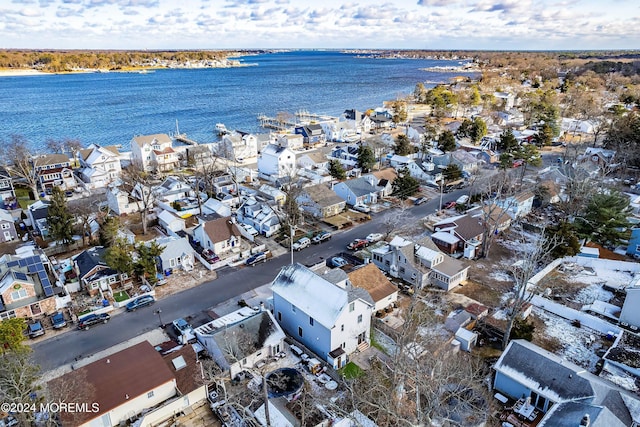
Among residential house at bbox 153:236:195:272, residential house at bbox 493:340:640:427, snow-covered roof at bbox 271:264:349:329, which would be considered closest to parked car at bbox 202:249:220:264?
residential house at bbox 153:236:195:272

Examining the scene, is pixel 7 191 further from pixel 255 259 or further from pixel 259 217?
pixel 255 259

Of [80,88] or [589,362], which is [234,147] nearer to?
[589,362]

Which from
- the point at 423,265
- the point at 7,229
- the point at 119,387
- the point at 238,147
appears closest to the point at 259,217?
the point at 423,265

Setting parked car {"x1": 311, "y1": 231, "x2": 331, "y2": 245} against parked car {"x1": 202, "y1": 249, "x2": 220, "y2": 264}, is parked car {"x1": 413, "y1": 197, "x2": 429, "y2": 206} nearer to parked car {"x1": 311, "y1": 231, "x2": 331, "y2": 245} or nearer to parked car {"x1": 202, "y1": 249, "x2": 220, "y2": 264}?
parked car {"x1": 311, "y1": 231, "x2": 331, "y2": 245}

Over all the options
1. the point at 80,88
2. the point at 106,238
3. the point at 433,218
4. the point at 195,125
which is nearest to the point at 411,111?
the point at 195,125

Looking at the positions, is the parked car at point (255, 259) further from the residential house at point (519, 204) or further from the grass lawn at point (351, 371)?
the residential house at point (519, 204)
